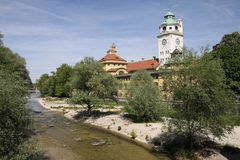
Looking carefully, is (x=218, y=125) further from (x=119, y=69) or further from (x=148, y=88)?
(x=119, y=69)

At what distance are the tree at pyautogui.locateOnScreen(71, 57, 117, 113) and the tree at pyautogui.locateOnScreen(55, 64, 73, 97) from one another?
6090cm

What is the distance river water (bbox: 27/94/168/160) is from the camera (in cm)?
3306

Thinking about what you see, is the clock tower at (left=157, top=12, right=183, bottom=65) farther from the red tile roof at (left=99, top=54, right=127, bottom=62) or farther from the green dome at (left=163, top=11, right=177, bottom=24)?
the red tile roof at (left=99, top=54, right=127, bottom=62)

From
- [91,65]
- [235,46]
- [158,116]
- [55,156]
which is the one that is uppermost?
[235,46]

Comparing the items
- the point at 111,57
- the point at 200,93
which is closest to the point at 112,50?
the point at 111,57

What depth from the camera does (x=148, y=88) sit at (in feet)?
168

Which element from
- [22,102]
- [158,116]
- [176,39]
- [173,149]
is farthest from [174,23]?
[22,102]

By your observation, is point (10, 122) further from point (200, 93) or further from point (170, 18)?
point (170, 18)

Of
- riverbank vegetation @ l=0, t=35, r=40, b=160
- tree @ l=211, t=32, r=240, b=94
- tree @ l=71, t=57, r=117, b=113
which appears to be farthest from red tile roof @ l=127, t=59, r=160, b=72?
riverbank vegetation @ l=0, t=35, r=40, b=160

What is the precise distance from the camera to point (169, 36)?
412 feet

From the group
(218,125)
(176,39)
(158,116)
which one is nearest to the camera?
(218,125)

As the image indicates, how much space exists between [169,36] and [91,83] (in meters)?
73.6

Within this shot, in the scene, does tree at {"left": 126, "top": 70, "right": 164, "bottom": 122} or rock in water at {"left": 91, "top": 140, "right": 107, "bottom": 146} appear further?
tree at {"left": 126, "top": 70, "right": 164, "bottom": 122}

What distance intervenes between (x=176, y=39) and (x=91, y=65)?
73.3 metres
